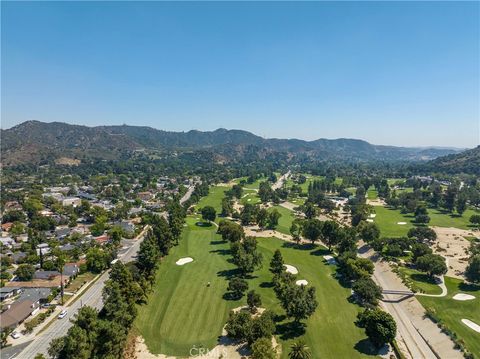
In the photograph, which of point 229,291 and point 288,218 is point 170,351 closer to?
point 229,291

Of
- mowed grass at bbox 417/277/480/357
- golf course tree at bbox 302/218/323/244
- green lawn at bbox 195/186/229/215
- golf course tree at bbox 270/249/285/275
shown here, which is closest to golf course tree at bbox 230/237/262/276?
golf course tree at bbox 270/249/285/275

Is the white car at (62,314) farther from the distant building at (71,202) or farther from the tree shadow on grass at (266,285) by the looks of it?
the distant building at (71,202)

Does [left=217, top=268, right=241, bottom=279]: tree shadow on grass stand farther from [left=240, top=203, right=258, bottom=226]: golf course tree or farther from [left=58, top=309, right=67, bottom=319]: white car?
[left=240, top=203, right=258, bottom=226]: golf course tree

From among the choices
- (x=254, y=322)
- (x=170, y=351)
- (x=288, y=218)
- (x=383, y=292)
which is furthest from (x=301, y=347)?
(x=288, y=218)

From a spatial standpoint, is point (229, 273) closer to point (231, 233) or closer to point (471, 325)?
point (231, 233)

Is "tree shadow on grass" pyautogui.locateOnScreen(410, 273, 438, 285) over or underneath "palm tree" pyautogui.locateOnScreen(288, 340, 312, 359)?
underneath

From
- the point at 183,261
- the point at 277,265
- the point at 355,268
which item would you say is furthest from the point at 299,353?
the point at 183,261

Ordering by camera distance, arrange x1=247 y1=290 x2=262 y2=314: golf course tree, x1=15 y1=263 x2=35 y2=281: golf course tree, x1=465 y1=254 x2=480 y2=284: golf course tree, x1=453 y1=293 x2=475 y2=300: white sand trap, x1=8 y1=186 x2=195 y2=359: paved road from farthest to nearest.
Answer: x1=15 y1=263 x2=35 y2=281: golf course tree → x1=465 y1=254 x2=480 y2=284: golf course tree → x1=453 y1=293 x2=475 y2=300: white sand trap → x1=247 y1=290 x2=262 y2=314: golf course tree → x1=8 y1=186 x2=195 y2=359: paved road
